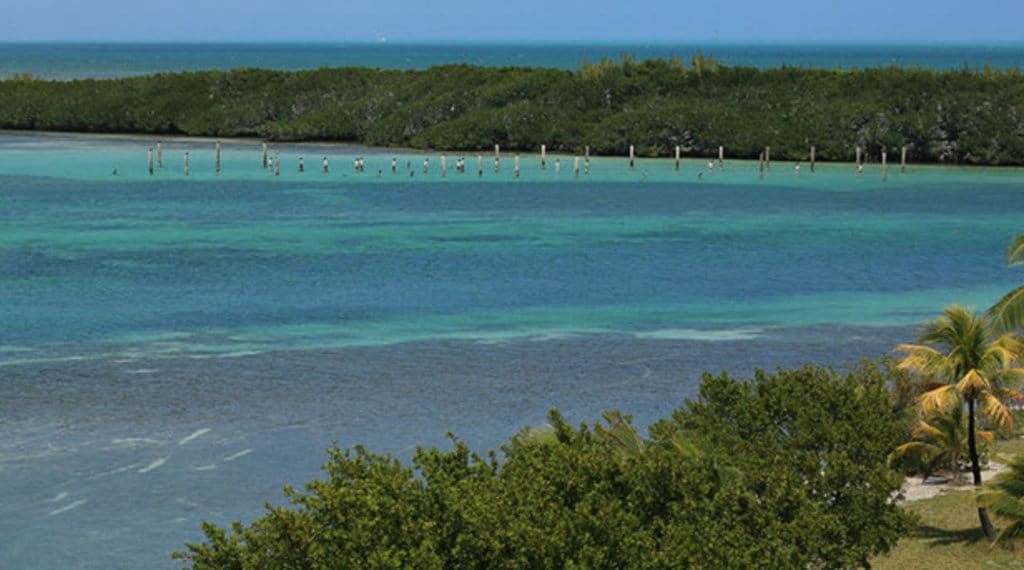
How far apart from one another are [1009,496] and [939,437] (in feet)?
19.5

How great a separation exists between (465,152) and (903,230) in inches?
2135

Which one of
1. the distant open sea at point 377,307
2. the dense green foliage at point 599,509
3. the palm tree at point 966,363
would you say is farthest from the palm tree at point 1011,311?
the distant open sea at point 377,307

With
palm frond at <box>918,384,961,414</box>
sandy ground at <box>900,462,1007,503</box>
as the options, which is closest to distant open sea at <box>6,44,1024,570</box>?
sandy ground at <box>900,462,1007,503</box>

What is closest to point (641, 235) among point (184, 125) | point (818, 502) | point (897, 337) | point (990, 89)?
point (897, 337)

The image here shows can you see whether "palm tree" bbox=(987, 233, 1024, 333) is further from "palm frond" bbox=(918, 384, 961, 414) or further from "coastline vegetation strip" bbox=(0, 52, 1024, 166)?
"coastline vegetation strip" bbox=(0, 52, 1024, 166)

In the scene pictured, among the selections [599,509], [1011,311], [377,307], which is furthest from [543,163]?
[599,509]

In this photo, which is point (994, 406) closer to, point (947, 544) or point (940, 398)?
point (940, 398)

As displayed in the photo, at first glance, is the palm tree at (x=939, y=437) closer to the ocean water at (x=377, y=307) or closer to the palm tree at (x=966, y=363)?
the palm tree at (x=966, y=363)

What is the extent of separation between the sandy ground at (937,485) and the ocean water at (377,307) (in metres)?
7.75

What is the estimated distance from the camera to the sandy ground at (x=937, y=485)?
108 feet

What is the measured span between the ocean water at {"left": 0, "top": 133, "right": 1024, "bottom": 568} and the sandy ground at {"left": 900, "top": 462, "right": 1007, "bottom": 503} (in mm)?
7751

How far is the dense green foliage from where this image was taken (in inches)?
771

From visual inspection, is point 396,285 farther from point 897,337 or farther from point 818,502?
point 818,502

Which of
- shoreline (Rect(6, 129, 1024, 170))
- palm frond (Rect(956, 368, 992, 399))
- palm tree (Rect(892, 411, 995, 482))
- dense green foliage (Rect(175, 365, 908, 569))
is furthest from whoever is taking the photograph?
shoreline (Rect(6, 129, 1024, 170))
